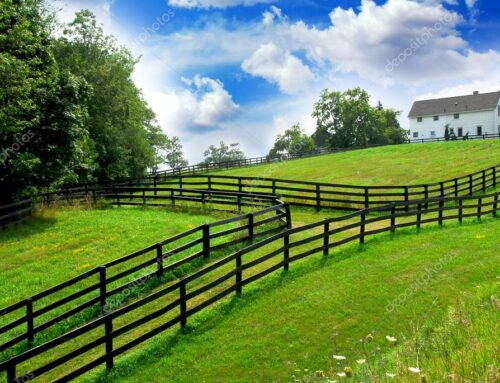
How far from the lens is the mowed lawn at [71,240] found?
1379 centimetres

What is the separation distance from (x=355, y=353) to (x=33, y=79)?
21084mm

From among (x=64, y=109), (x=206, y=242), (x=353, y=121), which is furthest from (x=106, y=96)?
(x=353, y=121)

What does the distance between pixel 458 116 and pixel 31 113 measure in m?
70.1

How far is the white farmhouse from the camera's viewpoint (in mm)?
72188

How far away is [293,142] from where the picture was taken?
96.9m

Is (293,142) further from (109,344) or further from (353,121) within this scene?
(109,344)

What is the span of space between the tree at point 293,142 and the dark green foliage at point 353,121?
7648 mm

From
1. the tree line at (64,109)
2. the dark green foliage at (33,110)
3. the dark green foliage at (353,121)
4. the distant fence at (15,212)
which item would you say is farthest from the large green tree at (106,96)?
the dark green foliage at (353,121)

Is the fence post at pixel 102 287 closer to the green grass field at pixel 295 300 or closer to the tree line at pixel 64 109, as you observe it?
the green grass field at pixel 295 300

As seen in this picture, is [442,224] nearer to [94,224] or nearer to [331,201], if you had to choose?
[331,201]

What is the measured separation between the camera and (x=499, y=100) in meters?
71.9

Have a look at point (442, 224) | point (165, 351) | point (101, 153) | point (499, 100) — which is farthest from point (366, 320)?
point (499, 100)

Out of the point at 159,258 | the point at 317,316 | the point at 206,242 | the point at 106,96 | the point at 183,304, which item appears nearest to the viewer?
the point at 317,316

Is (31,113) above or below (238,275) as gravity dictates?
above
